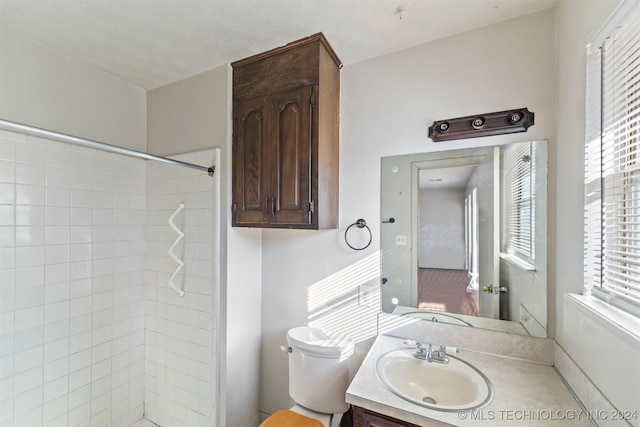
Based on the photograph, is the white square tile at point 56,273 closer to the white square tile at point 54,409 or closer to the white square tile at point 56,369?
the white square tile at point 56,369

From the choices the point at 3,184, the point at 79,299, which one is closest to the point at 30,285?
the point at 79,299

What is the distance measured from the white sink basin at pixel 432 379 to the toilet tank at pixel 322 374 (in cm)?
27

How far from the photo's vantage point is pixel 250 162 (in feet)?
5.12

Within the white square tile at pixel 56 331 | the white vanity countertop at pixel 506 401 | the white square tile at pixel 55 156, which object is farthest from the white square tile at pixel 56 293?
the white vanity countertop at pixel 506 401

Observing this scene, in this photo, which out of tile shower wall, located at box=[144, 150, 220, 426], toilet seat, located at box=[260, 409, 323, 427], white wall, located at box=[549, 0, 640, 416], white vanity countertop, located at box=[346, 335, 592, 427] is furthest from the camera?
tile shower wall, located at box=[144, 150, 220, 426]

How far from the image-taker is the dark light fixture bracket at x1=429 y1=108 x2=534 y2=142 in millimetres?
1282

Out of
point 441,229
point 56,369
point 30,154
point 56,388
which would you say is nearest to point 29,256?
point 30,154

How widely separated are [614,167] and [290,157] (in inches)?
49.7

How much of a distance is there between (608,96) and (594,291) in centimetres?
69

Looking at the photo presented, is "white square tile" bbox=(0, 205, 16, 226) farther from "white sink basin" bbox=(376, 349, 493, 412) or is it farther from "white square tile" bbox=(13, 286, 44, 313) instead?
"white sink basin" bbox=(376, 349, 493, 412)

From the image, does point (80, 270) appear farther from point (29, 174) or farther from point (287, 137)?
point (287, 137)

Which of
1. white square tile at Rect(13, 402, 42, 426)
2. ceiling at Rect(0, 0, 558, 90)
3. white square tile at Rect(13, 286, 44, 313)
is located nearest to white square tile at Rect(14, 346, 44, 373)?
white square tile at Rect(13, 402, 42, 426)

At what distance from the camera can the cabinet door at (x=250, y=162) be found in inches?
59.5

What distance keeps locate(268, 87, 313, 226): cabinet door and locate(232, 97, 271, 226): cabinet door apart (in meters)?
0.05
